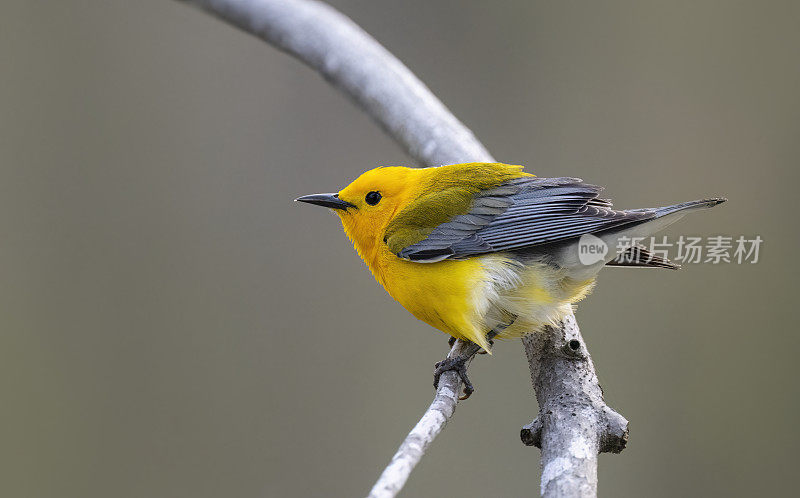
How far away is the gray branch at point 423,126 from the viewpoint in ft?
8.74

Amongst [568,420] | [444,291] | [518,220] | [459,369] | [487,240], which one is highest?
[518,220]

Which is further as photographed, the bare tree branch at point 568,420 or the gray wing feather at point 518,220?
the gray wing feather at point 518,220

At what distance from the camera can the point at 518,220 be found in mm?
3539

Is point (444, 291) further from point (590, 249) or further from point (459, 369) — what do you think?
point (590, 249)

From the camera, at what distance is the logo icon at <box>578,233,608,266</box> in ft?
10.8

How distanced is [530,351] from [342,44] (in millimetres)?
1827

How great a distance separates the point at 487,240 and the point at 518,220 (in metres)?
0.16

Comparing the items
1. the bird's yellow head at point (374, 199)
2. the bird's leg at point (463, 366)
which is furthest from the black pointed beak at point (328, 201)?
the bird's leg at point (463, 366)

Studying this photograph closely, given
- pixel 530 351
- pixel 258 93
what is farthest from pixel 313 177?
pixel 530 351

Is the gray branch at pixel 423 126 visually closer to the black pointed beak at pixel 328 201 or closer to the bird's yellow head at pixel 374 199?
the bird's yellow head at pixel 374 199

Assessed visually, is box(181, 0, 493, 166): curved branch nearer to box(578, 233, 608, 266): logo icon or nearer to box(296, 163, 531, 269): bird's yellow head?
box(296, 163, 531, 269): bird's yellow head

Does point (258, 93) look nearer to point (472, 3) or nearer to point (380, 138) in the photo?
point (380, 138)

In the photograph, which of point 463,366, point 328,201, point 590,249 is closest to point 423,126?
point 328,201

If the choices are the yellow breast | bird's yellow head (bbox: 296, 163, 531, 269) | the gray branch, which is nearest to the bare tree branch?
the gray branch
